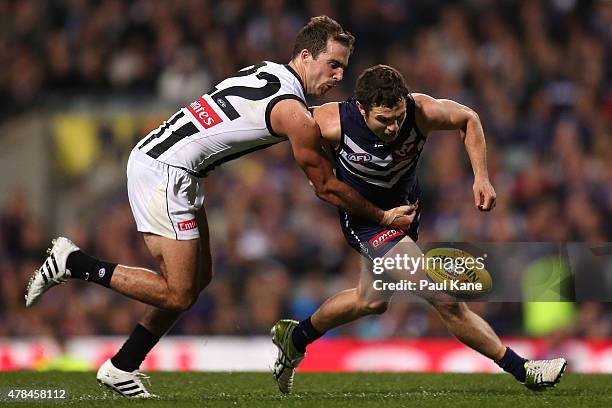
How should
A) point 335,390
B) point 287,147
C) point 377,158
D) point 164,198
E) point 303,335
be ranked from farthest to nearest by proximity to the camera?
point 287,147 → point 335,390 → point 303,335 → point 377,158 → point 164,198

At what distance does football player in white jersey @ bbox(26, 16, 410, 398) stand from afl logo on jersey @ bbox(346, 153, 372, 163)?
0.49m

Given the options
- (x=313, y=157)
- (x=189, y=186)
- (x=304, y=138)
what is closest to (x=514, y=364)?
(x=313, y=157)

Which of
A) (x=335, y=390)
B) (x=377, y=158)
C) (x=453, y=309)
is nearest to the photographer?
(x=453, y=309)

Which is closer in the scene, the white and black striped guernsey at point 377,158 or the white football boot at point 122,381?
the white football boot at point 122,381

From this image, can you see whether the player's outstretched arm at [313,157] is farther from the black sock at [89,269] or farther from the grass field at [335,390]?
the black sock at [89,269]

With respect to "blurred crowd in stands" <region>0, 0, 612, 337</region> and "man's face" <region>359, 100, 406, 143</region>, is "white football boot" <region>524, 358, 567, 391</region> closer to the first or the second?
"man's face" <region>359, 100, 406, 143</region>

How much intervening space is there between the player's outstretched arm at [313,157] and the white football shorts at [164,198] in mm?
664

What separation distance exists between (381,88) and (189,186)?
4.09 feet

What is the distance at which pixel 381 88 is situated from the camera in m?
6.85

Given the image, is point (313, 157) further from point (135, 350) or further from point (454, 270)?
point (135, 350)

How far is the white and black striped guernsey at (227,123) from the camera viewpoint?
679 cm

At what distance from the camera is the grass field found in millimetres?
6543

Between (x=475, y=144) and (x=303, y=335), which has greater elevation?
(x=475, y=144)

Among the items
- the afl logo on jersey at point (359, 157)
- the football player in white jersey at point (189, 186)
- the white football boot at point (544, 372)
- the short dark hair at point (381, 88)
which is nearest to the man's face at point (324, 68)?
the football player in white jersey at point (189, 186)
